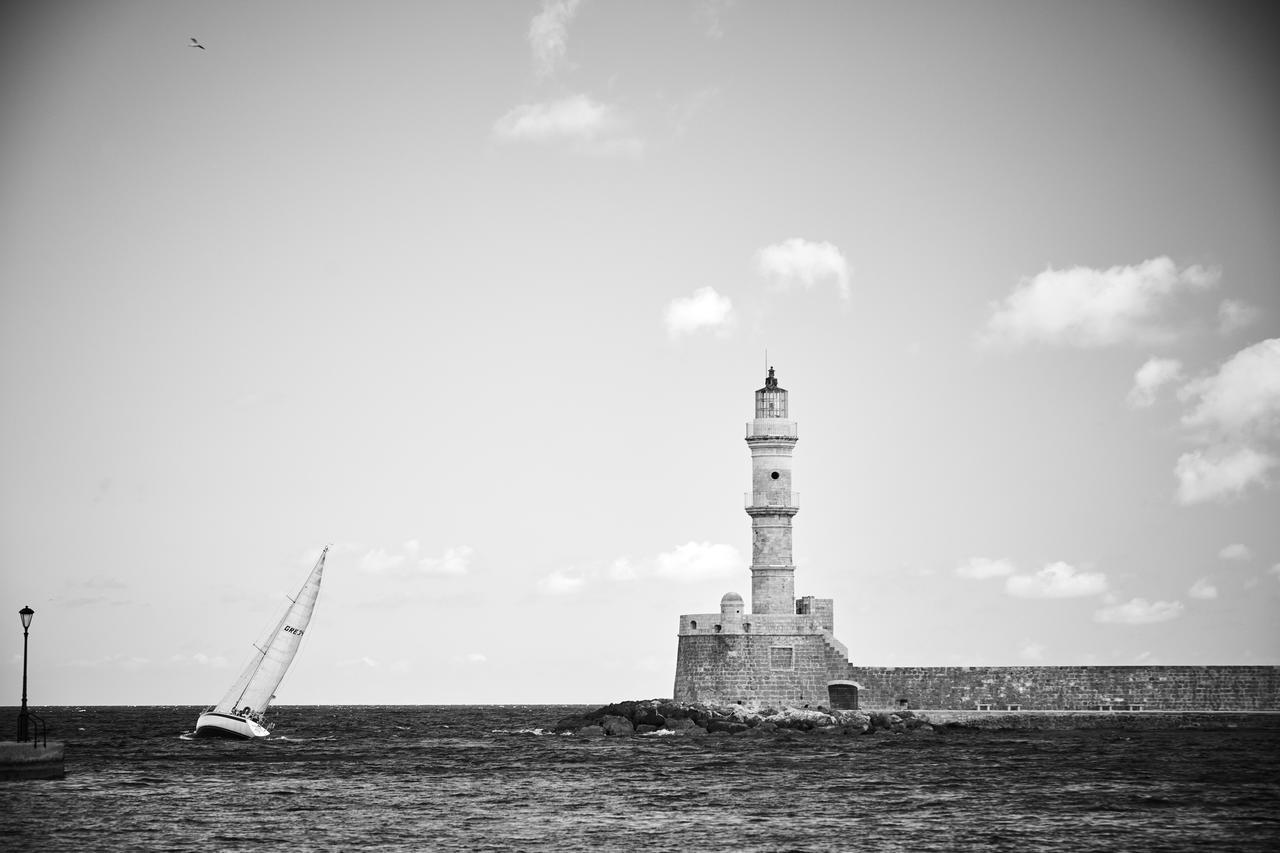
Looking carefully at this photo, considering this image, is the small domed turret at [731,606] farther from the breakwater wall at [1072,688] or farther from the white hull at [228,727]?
the white hull at [228,727]

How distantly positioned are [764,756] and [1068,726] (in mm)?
13193

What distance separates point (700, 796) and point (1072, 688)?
22387 millimetres

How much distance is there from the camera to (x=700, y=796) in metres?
35.6

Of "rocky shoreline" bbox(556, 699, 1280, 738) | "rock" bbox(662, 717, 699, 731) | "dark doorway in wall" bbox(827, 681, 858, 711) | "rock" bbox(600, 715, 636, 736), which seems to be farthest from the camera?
"rock" bbox(600, 715, 636, 736)

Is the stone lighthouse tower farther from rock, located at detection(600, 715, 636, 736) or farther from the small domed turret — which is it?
rock, located at detection(600, 715, 636, 736)

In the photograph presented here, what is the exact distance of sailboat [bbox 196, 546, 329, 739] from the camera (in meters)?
54.4

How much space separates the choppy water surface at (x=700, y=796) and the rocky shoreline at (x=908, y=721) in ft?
1.47

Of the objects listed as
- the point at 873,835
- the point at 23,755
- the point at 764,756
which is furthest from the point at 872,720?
the point at 23,755

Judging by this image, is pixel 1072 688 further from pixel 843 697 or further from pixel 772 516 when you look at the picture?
pixel 772 516

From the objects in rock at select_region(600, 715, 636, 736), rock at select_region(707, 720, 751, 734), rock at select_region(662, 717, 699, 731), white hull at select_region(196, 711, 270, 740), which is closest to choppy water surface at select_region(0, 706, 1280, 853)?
rock at select_region(707, 720, 751, 734)

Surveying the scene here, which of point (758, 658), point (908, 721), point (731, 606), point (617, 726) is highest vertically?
point (731, 606)

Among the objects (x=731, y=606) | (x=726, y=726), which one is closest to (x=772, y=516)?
(x=731, y=606)

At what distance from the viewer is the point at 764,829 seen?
98.3 feet

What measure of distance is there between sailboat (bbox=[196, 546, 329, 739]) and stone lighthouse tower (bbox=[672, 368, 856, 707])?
13.4 metres
